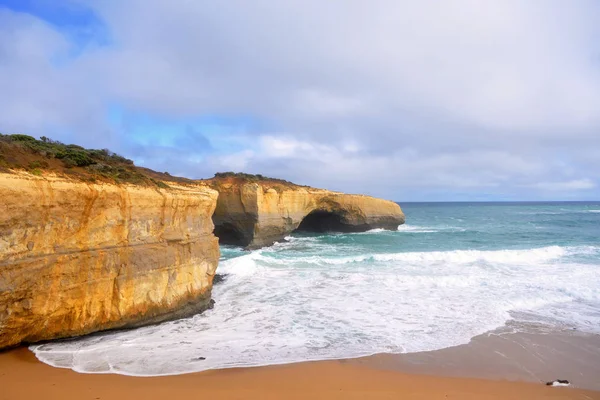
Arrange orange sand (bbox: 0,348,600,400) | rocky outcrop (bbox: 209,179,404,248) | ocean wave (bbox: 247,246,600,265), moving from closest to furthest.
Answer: orange sand (bbox: 0,348,600,400) → ocean wave (bbox: 247,246,600,265) → rocky outcrop (bbox: 209,179,404,248)

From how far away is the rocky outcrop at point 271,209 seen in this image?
21516 millimetres

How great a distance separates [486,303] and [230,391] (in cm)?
822

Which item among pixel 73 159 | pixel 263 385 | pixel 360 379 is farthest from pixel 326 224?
pixel 263 385

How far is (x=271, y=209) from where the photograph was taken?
75.5 feet

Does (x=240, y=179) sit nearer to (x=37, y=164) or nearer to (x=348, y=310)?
(x=348, y=310)

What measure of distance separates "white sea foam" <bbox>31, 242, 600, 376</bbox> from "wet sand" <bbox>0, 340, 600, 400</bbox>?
34 centimetres

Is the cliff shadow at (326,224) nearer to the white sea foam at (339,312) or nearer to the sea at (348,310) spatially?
the sea at (348,310)

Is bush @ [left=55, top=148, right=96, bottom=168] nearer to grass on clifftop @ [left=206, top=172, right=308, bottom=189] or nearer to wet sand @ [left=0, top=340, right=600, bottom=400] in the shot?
wet sand @ [left=0, top=340, right=600, bottom=400]

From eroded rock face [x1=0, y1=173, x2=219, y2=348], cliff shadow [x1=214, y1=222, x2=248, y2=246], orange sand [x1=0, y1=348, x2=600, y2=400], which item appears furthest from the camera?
cliff shadow [x1=214, y1=222, x2=248, y2=246]

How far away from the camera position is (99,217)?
742 centimetres

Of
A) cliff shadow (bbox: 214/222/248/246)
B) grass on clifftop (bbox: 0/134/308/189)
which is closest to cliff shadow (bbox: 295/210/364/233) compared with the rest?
cliff shadow (bbox: 214/222/248/246)

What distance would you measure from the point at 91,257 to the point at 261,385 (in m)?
3.89

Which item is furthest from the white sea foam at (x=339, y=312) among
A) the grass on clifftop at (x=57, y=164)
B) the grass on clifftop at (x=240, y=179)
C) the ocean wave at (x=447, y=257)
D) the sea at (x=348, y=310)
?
the grass on clifftop at (x=240, y=179)

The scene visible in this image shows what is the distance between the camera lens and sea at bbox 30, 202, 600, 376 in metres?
7.19
